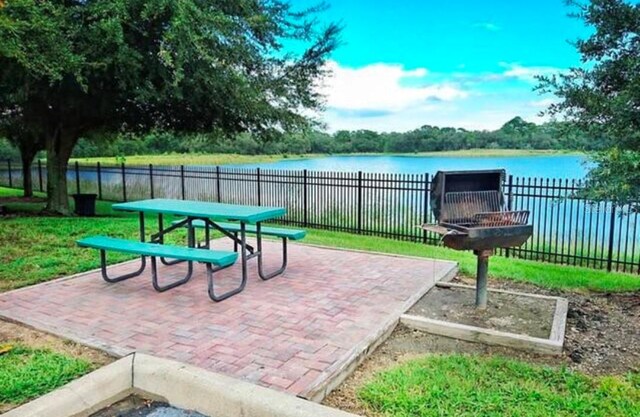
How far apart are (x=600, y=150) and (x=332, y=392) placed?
12.7ft

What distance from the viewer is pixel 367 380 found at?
3.28 metres

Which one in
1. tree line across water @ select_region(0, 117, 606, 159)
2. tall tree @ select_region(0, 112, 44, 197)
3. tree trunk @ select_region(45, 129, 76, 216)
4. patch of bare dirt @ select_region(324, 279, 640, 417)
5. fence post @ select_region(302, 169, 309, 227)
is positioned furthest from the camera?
tall tree @ select_region(0, 112, 44, 197)

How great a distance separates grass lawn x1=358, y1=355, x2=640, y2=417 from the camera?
283 centimetres

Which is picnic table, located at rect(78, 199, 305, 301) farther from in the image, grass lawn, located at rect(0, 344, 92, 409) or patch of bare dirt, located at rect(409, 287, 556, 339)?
patch of bare dirt, located at rect(409, 287, 556, 339)

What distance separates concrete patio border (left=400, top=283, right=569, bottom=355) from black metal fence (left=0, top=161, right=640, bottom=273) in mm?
1846

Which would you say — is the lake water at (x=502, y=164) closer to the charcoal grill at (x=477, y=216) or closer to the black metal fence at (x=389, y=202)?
the black metal fence at (x=389, y=202)

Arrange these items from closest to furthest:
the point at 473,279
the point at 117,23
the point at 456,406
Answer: the point at 456,406, the point at 473,279, the point at 117,23

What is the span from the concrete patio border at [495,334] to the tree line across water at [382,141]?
2222 millimetres

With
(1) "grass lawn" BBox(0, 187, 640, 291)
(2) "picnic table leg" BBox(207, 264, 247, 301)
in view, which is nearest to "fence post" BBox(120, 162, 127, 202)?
(1) "grass lawn" BBox(0, 187, 640, 291)

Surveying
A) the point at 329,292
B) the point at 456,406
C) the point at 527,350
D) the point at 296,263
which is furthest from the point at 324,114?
the point at 456,406

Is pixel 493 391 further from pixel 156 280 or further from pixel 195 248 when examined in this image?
pixel 195 248

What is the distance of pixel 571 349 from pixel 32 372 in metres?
4.01

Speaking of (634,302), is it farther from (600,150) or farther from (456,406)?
(456,406)

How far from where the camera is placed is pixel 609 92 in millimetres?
5262
